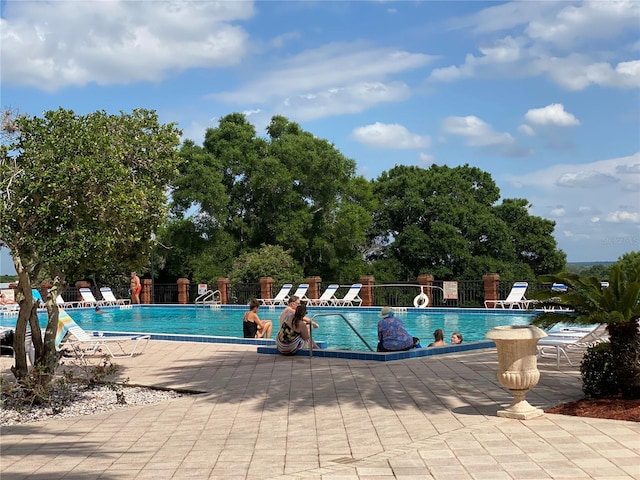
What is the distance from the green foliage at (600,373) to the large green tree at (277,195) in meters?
28.3

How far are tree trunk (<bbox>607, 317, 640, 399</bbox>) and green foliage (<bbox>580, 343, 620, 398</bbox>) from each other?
122mm

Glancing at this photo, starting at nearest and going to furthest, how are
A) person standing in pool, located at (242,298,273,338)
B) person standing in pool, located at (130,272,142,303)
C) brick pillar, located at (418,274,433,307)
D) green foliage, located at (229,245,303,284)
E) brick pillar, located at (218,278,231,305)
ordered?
person standing in pool, located at (242,298,273,338)
brick pillar, located at (418,274,433,307)
brick pillar, located at (218,278,231,305)
green foliage, located at (229,245,303,284)
person standing in pool, located at (130,272,142,303)

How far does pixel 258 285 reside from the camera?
107 ft

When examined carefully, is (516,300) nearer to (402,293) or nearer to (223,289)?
(402,293)

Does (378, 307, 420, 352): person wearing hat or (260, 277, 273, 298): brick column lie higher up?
(260, 277, 273, 298): brick column

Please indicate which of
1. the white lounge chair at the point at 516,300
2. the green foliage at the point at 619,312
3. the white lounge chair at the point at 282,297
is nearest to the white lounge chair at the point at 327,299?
the white lounge chair at the point at 282,297

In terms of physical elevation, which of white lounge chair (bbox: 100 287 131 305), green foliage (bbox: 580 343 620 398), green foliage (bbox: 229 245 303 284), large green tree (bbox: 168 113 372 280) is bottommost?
green foliage (bbox: 580 343 620 398)

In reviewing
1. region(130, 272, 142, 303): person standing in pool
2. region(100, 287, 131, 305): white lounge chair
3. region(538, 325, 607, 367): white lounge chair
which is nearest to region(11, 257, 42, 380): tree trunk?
region(538, 325, 607, 367): white lounge chair

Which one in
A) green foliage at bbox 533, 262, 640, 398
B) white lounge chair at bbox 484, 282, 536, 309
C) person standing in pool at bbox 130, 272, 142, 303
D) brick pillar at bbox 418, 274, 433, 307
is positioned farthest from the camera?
person standing in pool at bbox 130, 272, 142, 303

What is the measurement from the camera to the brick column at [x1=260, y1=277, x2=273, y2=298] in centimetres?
3150

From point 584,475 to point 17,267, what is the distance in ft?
22.4

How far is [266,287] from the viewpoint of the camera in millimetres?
31609

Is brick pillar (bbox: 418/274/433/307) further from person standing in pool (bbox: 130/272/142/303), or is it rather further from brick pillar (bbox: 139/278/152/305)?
brick pillar (bbox: 139/278/152/305)

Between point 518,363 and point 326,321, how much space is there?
17.8m
